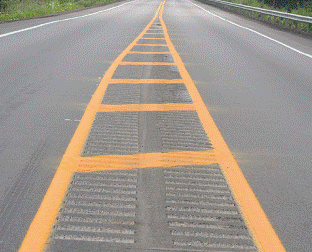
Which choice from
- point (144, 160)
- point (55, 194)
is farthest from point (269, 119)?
point (55, 194)

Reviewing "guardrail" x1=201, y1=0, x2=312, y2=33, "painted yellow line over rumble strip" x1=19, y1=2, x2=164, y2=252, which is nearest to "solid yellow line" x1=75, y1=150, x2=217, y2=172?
"painted yellow line over rumble strip" x1=19, y1=2, x2=164, y2=252

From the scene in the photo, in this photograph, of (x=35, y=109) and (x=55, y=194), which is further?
(x=35, y=109)

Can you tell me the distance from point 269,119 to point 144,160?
228 cm

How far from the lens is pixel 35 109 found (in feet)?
19.7

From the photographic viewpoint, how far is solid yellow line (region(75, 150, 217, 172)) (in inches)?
163

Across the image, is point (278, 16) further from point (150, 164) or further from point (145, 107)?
point (150, 164)

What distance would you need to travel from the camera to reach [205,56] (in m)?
11.7

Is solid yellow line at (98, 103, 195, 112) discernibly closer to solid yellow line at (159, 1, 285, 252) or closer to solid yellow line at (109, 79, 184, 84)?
solid yellow line at (159, 1, 285, 252)

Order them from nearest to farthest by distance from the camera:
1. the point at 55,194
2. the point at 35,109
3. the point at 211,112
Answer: the point at 55,194
the point at 35,109
the point at 211,112

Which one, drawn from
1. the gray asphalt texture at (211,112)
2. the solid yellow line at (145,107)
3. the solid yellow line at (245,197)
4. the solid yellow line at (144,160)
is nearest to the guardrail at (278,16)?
the gray asphalt texture at (211,112)

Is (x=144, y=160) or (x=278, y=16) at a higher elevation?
(x=144, y=160)

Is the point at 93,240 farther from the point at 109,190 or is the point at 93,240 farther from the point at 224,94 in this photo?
the point at 224,94

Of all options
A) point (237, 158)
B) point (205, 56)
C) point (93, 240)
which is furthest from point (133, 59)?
point (93, 240)

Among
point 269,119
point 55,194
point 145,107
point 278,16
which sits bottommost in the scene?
point 278,16
